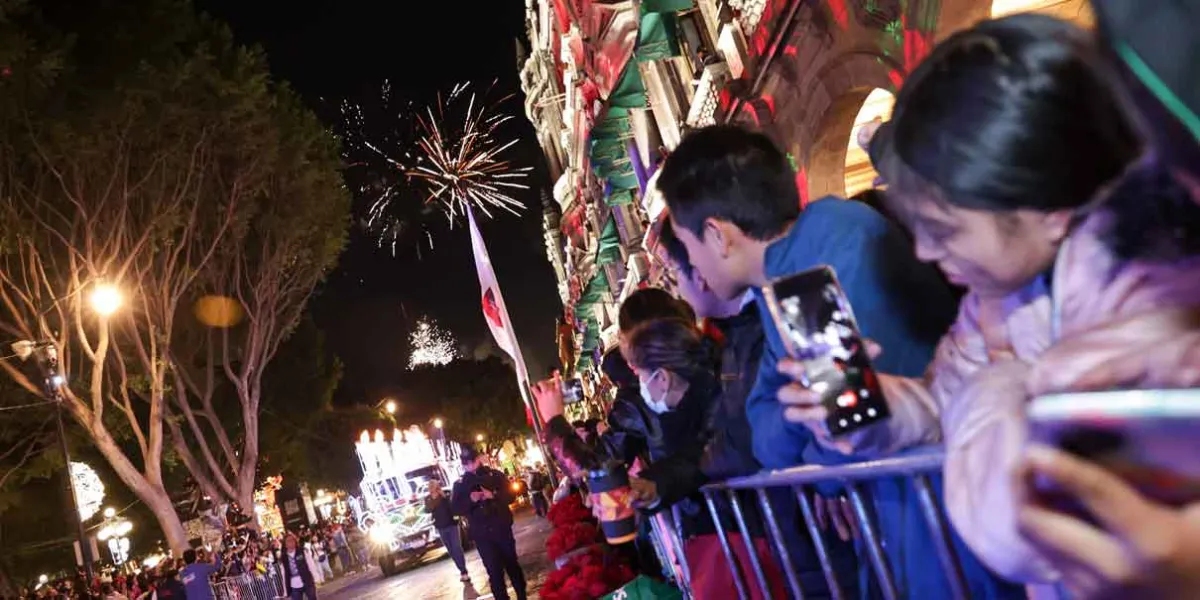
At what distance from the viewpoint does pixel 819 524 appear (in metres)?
2.42

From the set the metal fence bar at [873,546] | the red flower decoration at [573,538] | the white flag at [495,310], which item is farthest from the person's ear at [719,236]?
the white flag at [495,310]

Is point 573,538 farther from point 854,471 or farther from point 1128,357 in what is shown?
point 1128,357

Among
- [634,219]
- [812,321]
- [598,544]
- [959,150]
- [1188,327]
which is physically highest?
[634,219]

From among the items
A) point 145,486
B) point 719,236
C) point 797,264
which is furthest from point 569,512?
point 145,486

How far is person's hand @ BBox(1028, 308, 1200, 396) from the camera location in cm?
88

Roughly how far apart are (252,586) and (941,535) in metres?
19.7

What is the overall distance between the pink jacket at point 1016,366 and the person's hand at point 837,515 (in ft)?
3.00

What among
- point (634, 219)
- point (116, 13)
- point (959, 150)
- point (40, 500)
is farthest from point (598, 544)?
point (40, 500)

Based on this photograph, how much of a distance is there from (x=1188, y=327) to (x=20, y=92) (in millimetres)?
15261

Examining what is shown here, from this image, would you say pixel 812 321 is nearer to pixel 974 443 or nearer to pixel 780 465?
pixel 974 443

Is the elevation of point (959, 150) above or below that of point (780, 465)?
above

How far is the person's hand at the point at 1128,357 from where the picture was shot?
88 centimetres

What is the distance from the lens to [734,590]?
3.07 m

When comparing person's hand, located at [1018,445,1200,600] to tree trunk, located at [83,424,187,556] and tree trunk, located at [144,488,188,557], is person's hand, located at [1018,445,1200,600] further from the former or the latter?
tree trunk, located at [144,488,188,557]
